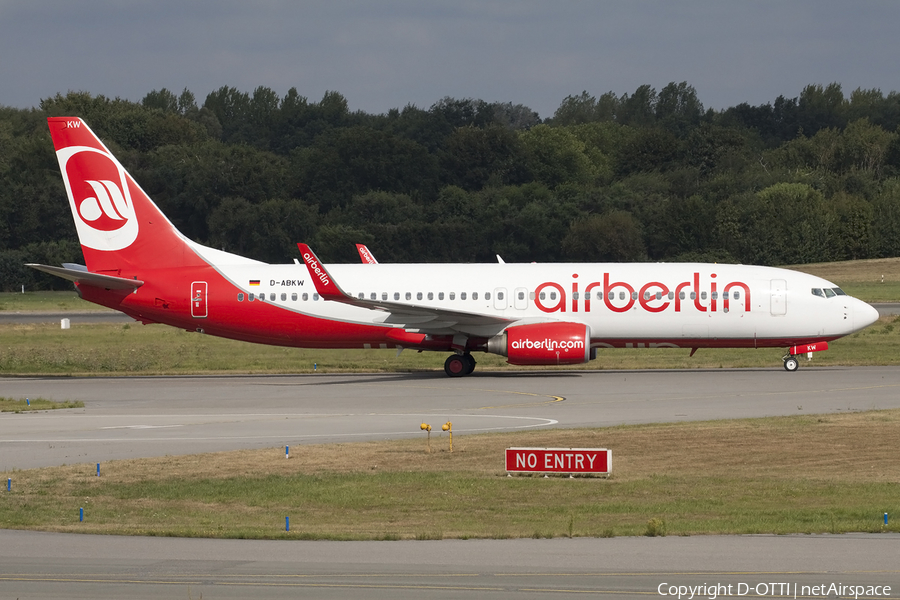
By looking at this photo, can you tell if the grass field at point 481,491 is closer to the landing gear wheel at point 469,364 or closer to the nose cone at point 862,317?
the nose cone at point 862,317

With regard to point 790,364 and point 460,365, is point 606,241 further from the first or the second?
point 460,365

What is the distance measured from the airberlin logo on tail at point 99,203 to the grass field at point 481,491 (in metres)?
19.5

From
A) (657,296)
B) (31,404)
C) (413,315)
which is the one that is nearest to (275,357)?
(413,315)

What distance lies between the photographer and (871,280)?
84.1 metres

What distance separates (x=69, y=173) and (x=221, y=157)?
69.0m

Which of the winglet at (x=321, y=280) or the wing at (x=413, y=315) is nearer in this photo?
the winglet at (x=321, y=280)

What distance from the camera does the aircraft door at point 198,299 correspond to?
127ft

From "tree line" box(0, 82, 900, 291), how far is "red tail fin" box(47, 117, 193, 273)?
52.5 metres

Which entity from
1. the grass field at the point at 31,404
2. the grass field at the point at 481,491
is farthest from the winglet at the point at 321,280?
the grass field at the point at 481,491

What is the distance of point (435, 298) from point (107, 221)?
11.8 metres

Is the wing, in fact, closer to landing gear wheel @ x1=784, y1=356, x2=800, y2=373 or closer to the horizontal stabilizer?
the horizontal stabilizer

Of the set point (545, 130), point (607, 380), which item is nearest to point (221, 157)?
point (545, 130)

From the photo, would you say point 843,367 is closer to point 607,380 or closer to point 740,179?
point 607,380

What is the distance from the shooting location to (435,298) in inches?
1507
